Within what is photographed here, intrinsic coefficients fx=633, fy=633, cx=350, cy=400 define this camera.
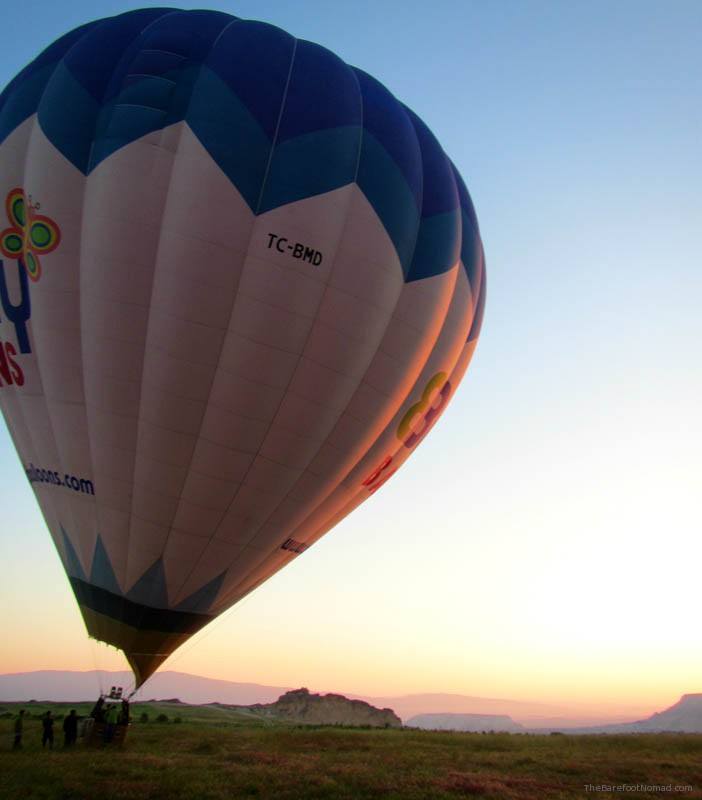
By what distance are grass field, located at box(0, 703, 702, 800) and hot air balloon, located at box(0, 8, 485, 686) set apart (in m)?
2.89

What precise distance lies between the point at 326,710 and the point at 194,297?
4653 centimetres

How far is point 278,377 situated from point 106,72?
25.7 ft

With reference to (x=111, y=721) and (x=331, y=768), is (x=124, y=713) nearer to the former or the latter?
(x=111, y=721)

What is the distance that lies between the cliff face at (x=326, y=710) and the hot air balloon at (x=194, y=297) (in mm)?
39190

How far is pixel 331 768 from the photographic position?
13008 mm

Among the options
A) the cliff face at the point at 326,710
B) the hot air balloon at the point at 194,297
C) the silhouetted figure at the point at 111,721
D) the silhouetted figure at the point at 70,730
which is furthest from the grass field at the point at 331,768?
the cliff face at the point at 326,710

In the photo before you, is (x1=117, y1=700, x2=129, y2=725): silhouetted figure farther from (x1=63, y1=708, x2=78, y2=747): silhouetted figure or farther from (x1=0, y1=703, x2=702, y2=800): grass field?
(x1=63, y1=708, x2=78, y2=747): silhouetted figure

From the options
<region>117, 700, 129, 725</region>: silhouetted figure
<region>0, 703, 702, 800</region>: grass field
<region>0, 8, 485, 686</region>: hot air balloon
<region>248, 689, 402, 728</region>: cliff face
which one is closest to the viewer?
<region>0, 703, 702, 800</region>: grass field

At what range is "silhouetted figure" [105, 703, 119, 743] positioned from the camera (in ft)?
48.4

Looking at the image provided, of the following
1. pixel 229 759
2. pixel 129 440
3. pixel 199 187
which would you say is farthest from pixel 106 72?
pixel 229 759

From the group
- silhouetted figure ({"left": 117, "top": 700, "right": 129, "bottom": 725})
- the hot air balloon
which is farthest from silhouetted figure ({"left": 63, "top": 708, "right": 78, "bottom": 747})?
the hot air balloon

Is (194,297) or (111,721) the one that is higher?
(194,297)

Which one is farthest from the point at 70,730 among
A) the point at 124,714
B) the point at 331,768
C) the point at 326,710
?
the point at 326,710

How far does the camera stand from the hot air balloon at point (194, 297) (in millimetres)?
12570
